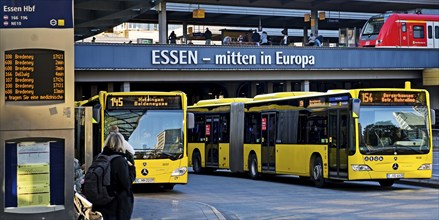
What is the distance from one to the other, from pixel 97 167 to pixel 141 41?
36661 mm

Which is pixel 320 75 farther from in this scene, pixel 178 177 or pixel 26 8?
pixel 26 8

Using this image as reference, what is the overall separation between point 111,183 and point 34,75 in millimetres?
1510

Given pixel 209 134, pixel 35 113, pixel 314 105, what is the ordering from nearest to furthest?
pixel 35 113, pixel 314 105, pixel 209 134

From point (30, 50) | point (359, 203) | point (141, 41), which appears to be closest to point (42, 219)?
point (30, 50)

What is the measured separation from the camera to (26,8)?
822 centimetres

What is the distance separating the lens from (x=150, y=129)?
69.0ft

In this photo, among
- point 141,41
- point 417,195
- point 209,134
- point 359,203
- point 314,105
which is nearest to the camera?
point 359,203

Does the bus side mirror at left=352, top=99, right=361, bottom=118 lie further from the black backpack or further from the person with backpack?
the black backpack

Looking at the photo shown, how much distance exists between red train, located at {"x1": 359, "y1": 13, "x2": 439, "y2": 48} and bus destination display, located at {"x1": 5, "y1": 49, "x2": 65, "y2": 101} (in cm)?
4197

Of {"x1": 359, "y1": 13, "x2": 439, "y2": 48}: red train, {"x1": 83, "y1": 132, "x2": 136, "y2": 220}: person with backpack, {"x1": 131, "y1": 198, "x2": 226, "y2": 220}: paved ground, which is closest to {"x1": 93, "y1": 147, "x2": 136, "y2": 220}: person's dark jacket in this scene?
{"x1": 83, "y1": 132, "x2": 136, "y2": 220}: person with backpack

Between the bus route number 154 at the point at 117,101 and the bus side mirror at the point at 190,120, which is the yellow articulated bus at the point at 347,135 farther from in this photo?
the bus route number 154 at the point at 117,101

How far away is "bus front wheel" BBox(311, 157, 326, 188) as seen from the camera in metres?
22.4

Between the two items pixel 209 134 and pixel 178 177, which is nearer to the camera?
pixel 178 177

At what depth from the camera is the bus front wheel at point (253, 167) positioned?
1070 inches
